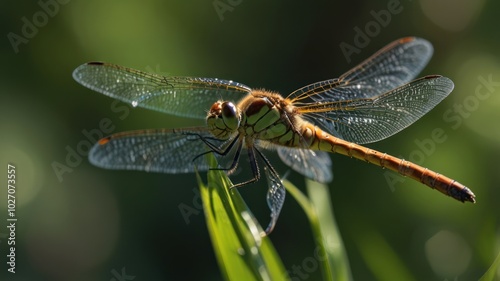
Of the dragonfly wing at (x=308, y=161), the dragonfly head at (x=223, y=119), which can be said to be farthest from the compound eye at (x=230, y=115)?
the dragonfly wing at (x=308, y=161)

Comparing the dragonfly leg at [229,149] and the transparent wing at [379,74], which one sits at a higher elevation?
the transparent wing at [379,74]

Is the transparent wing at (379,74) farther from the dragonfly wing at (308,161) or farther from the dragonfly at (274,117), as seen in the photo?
the dragonfly wing at (308,161)

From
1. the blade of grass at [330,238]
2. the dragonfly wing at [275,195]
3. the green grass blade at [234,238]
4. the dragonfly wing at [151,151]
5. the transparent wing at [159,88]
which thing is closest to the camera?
the green grass blade at [234,238]

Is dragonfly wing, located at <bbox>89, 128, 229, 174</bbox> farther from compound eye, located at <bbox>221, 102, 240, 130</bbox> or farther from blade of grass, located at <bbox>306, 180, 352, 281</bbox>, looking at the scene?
blade of grass, located at <bbox>306, 180, 352, 281</bbox>

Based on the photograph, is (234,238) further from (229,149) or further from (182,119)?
(182,119)

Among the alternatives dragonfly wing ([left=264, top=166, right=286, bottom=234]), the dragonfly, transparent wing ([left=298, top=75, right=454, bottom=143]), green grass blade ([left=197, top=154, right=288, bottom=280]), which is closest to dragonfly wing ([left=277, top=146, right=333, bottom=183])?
the dragonfly

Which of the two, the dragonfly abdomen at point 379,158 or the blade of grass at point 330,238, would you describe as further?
the dragonfly abdomen at point 379,158
